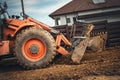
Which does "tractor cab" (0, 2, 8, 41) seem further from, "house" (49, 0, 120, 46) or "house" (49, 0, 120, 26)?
"house" (49, 0, 120, 26)

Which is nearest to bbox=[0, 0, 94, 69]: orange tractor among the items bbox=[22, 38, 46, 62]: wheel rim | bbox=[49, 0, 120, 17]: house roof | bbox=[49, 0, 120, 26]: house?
bbox=[22, 38, 46, 62]: wheel rim

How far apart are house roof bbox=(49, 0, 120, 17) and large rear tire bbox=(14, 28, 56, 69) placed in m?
28.1

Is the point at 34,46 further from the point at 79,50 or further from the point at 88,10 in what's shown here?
the point at 88,10

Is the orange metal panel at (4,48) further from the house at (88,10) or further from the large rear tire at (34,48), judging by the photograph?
Answer: the house at (88,10)

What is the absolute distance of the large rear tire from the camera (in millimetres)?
8883

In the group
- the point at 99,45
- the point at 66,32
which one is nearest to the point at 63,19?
the point at 66,32

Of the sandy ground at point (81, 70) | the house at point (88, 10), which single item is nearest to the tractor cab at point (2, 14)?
the sandy ground at point (81, 70)

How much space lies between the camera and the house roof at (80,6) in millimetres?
36672

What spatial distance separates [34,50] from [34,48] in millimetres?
69

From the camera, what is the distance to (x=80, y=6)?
1497 inches

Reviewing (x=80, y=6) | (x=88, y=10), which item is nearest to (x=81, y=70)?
(x=88, y=10)

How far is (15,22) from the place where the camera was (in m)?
9.45

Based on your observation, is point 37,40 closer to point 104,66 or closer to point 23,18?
point 23,18

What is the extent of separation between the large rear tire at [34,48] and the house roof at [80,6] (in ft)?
92.2
